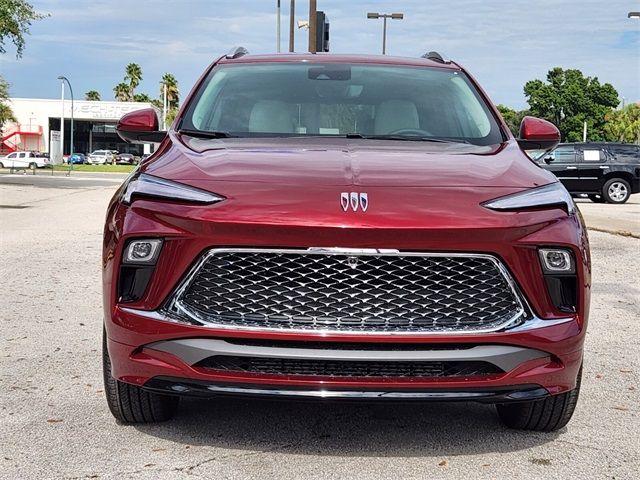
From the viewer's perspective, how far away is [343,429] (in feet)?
11.8

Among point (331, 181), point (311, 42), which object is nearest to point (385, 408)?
point (331, 181)

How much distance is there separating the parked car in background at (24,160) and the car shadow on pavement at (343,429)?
53544mm

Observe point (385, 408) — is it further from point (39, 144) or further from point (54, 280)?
point (39, 144)

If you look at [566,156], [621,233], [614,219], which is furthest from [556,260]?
[566,156]

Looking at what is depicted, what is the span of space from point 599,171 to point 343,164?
1979 cm

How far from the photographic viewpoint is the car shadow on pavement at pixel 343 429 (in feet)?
11.0

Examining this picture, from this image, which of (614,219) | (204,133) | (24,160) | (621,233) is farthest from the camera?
(24,160)

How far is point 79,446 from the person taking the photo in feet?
11.0

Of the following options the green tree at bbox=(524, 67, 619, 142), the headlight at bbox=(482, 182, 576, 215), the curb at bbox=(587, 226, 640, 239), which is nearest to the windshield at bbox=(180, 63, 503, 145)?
the headlight at bbox=(482, 182, 576, 215)

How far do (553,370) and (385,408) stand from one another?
1.08 m

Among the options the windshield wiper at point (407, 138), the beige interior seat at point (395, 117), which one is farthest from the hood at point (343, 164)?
the beige interior seat at point (395, 117)

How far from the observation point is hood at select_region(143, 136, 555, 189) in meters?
3.19

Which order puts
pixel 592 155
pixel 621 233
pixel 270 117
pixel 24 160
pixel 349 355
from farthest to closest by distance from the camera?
1. pixel 24 160
2. pixel 592 155
3. pixel 621 233
4. pixel 270 117
5. pixel 349 355

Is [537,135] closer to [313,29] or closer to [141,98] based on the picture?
[313,29]
